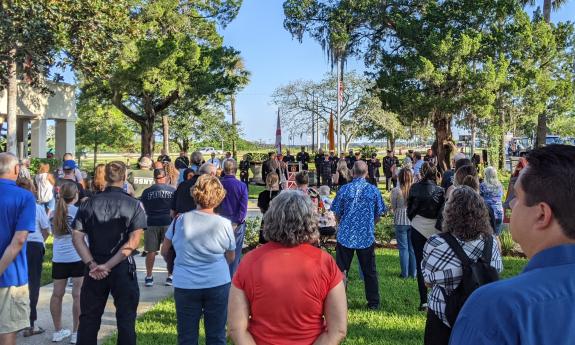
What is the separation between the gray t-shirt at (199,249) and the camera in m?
4.18

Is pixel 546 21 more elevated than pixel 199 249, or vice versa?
pixel 546 21

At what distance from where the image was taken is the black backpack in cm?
341

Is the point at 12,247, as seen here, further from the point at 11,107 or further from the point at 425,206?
the point at 11,107

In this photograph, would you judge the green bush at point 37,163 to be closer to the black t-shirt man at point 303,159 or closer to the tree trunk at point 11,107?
the tree trunk at point 11,107

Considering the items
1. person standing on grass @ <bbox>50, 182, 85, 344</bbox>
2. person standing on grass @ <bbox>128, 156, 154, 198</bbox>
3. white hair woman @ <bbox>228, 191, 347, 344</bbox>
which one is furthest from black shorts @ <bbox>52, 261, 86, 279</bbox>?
person standing on grass @ <bbox>128, 156, 154, 198</bbox>

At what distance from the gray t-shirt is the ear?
314 centimetres

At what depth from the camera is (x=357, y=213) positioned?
642 cm

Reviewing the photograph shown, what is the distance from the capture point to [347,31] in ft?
97.3

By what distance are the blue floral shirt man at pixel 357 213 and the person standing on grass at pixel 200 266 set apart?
245cm

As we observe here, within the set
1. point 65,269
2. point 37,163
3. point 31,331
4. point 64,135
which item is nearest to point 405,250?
point 65,269

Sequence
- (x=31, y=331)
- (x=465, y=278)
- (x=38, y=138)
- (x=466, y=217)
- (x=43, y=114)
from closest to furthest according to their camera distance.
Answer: (x=465, y=278) → (x=466, y=217) → (x=31, y=331) → (x=43, y=114) → (x=38, y=138)

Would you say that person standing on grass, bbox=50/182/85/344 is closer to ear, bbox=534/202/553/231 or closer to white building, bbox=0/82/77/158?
ear, bbox=534/202/553/231

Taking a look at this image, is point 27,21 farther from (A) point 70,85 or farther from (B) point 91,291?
(B) point 91,291

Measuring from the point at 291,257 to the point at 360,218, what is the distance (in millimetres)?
3765
